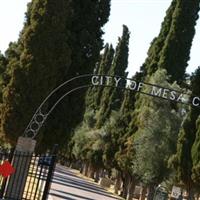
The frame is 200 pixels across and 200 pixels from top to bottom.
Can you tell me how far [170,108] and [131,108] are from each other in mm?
8589

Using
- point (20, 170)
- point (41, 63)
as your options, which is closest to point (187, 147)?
point (41, 63)

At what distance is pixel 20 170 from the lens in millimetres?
18859

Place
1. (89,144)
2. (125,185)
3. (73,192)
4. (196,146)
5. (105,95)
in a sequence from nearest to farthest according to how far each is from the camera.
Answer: (196,146) → (73,192) → (125,185) → (89,144) → (105,95)

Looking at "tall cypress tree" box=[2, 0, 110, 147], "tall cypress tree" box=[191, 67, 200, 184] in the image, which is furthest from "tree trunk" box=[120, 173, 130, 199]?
"tall cypress tree" box=[2, 0, 110, 147]

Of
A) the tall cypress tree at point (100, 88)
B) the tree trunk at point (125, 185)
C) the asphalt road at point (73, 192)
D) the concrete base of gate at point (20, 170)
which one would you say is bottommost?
the concrete base of gate at point (20, 170)

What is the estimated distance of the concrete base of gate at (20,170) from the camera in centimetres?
1866

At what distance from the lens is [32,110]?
2166cm

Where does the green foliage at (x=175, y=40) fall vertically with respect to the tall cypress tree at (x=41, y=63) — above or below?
above

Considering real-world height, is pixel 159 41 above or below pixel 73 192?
above

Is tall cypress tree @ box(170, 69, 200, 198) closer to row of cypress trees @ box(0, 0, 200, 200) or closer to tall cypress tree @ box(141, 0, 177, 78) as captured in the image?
row of cypress trees @ box(0, 0, 200, 200)

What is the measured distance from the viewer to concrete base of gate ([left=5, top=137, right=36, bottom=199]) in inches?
734

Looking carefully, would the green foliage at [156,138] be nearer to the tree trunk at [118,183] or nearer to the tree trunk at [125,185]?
the tree trunk at [125,185]

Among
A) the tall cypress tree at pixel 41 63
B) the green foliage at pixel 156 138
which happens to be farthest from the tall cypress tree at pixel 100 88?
the tall cypress tree at pixel 41 63

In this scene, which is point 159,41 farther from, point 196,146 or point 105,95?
point 105,95
